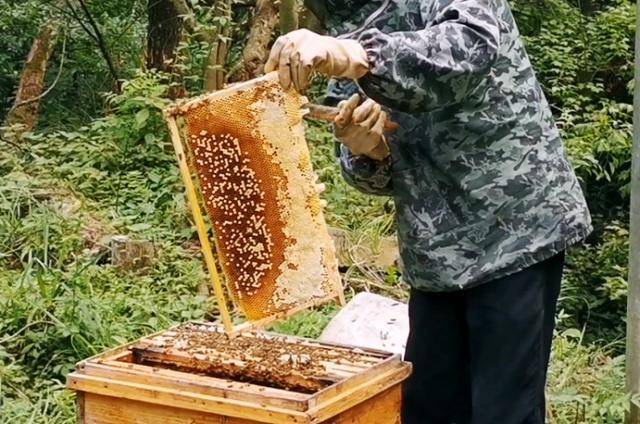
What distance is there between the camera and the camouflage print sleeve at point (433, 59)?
1749mm

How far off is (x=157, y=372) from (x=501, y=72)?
0.92m

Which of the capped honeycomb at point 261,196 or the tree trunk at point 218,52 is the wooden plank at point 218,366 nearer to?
the capped honeycomb at point 261,196

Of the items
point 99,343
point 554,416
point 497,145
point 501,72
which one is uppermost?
point 501,72

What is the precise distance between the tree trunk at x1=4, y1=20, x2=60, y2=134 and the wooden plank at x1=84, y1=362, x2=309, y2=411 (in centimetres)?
581

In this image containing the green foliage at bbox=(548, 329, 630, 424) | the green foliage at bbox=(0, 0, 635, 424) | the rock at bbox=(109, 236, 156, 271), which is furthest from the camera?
the rock at bbox=(109, 236, 156, 271)

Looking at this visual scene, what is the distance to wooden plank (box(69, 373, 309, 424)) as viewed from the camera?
69.2 inches

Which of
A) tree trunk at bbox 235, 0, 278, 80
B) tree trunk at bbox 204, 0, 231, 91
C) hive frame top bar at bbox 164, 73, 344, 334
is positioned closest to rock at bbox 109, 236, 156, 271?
tree trunk at bbox 204, 0, 231, 91

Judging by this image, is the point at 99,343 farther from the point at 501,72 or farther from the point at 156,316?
the point at 501,72

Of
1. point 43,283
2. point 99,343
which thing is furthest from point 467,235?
point 43,283

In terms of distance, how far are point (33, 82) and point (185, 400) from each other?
21.6 feet

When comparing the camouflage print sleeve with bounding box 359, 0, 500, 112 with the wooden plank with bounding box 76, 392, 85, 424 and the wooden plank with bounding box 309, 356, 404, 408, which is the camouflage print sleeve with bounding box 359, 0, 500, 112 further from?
the wooden plank with bounding box 76, 392, 85, 424

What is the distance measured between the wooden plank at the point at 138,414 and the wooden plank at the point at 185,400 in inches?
0.6

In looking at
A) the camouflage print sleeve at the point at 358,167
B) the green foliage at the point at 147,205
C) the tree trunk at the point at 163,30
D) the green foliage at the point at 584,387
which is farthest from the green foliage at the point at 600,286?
the camouflage print sleeve at the point at 358,167

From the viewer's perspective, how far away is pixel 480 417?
6.89ft
